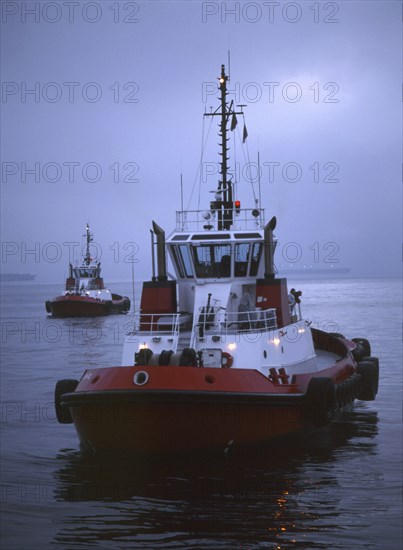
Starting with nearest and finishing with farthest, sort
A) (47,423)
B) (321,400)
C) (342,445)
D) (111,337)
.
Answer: (321,400)
(342,445)
(47,423)
(111,337)

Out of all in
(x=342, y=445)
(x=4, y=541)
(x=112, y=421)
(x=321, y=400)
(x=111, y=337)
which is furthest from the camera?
(x=111, y=337)

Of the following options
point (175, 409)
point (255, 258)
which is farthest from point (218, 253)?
point (175, 409)

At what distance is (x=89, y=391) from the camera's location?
500 inches

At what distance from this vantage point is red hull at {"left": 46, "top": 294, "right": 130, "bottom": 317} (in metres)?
57.9

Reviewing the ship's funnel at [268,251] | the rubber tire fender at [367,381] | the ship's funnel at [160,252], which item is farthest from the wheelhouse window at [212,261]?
the rubber tire fender at [367,381]

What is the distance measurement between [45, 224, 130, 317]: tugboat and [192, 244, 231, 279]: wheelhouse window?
42.8 meters

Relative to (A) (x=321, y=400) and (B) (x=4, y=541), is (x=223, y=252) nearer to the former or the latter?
(A) (x=321, y=400)

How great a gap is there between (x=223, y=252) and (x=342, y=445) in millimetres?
4682

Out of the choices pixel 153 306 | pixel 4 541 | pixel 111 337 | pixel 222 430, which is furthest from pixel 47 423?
pixel 111 337

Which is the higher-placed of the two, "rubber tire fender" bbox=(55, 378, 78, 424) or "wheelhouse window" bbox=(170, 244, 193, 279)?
"wheelhouse window" bbox=(170, 244, 193, 279)

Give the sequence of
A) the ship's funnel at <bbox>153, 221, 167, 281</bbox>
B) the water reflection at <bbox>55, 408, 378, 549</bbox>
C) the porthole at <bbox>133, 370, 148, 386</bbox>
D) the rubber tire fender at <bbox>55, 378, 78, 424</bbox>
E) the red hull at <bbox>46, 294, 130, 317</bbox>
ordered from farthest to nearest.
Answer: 1. the red hull at <bbox>46, 294, 130, 317</bbox>
2. the ship's funnel at <bbox>153, 221, 167, 281</bbox>
3. the rubber tire fender at <bbox>55, 378, 78, 424</bbox>
4. the porthole at <bbox>133, 370, 148, 386</bbox>
5. the water reflection at <bbox>55, 408, 378, 549</bbox>

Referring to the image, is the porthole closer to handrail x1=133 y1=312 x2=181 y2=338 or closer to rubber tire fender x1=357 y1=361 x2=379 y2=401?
handrail x1=133 y1=312 x2=181 y2=338

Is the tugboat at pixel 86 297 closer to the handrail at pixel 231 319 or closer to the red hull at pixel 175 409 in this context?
the handrail at pixel 231 319

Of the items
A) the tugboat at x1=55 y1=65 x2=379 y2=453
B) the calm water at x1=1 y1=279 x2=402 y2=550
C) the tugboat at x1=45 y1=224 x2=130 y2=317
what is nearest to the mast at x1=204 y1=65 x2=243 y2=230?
the tugboat at x1=55 y1=65 x2=379 y2=453
